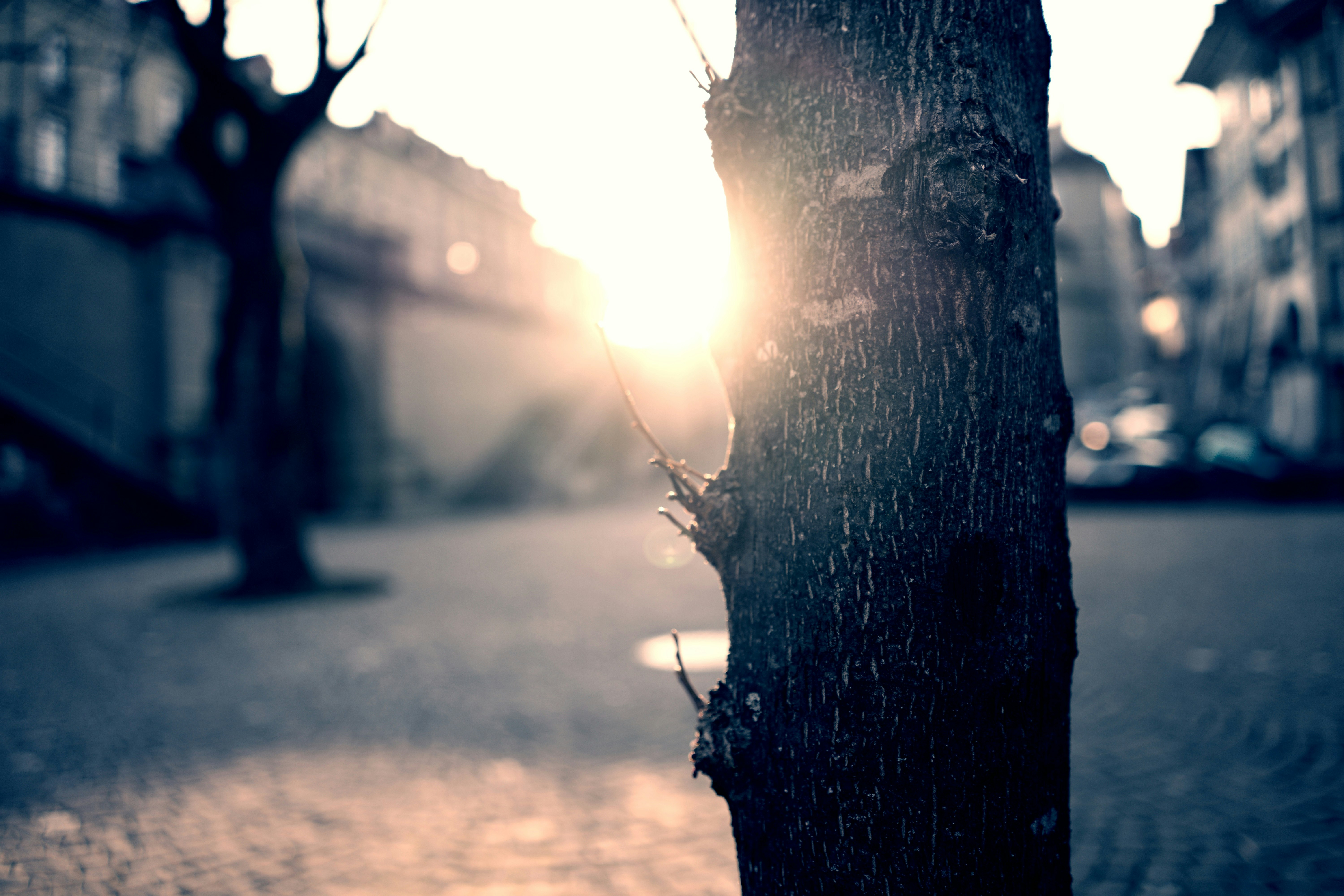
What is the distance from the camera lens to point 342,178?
30281 millimetres

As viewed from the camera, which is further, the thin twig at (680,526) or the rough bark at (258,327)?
the rough bark at (258,327)

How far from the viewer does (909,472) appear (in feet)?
4.07

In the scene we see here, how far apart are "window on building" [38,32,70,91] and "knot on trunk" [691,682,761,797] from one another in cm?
1067

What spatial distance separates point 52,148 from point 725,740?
25615 mm

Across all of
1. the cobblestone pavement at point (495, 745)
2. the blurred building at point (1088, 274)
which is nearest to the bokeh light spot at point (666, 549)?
the cobblestone pavement at point (495, 745)

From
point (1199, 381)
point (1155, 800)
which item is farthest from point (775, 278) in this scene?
point (1199, 381)

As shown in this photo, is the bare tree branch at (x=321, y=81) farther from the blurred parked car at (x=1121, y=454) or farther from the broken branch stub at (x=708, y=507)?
the blurred parked car at (x=1121, y=454)

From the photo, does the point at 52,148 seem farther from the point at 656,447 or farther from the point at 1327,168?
the point at 1327,168

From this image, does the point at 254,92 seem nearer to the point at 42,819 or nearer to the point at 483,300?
the point at 42,819

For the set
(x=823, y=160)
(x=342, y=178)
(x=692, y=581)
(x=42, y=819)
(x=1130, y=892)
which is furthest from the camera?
(x=342, y=178)

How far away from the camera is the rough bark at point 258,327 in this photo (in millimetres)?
8844

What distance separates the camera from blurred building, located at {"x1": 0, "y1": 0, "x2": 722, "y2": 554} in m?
13.4

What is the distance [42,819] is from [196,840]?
0.76 meters

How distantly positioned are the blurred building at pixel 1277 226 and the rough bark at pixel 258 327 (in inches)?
770
